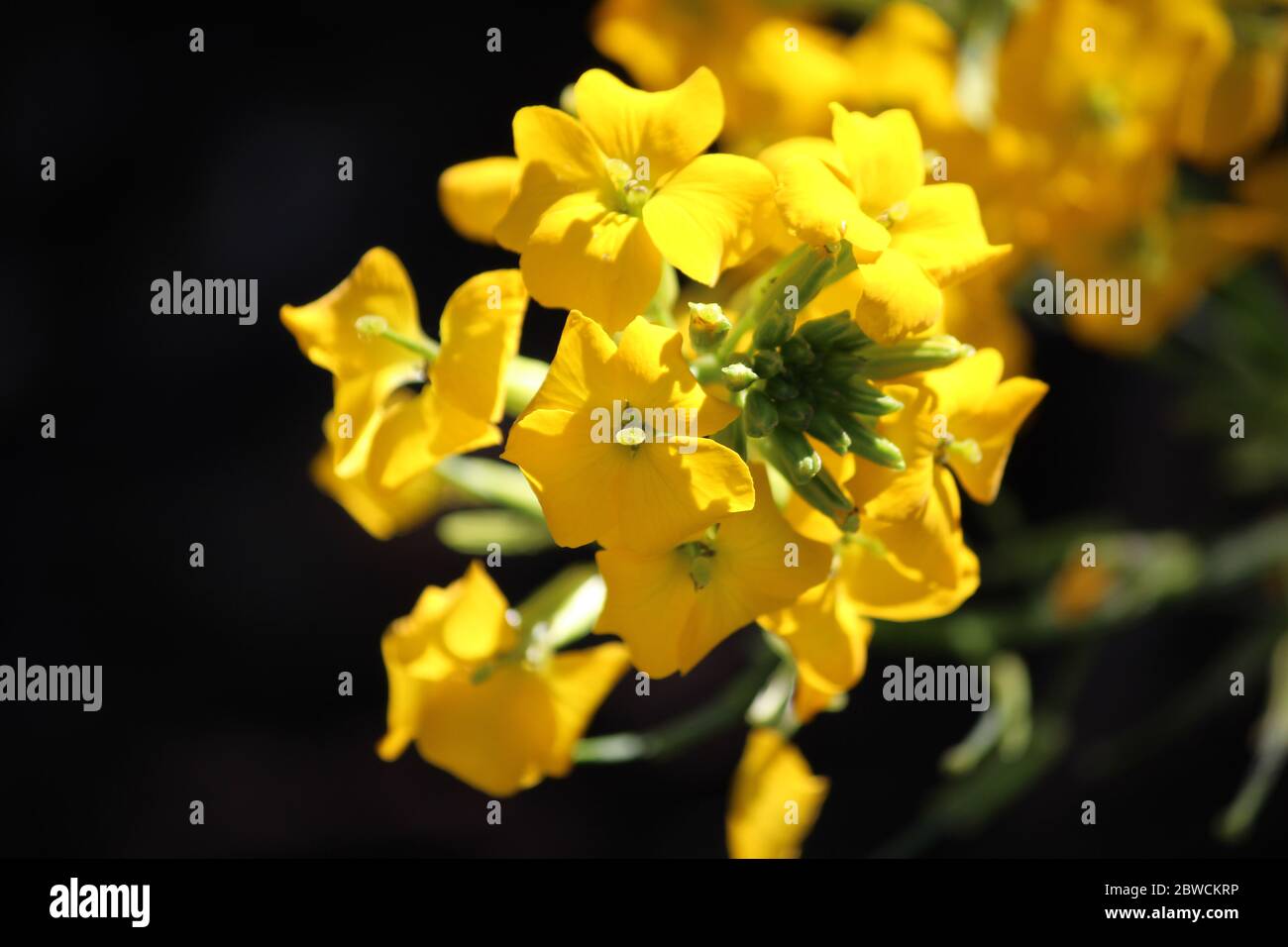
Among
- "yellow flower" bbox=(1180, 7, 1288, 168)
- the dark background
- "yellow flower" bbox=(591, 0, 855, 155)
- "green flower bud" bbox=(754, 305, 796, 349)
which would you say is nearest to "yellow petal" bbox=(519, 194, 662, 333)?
"green flower bud" bbox=(754, 305, 796, 349)

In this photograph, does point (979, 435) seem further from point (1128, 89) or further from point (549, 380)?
point (1128, 89)

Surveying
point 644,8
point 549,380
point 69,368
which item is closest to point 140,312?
point 69,368

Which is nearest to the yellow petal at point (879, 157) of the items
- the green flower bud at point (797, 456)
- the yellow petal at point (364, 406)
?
the green flower bud at point (797, 456)

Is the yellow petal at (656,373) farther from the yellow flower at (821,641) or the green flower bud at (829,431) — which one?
the yellow flower at (821,641)

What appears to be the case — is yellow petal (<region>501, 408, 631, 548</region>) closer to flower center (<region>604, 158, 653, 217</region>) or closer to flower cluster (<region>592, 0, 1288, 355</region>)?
flower center (<region>604, 158, 653, 217</region>)

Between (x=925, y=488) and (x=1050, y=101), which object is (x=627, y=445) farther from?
(x=1050, y=101)

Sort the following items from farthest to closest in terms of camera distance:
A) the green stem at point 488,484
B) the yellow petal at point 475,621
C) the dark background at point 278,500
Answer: the dark background at point 278,500
the green stem at point 488,484
the yellow petal at point 475,621
